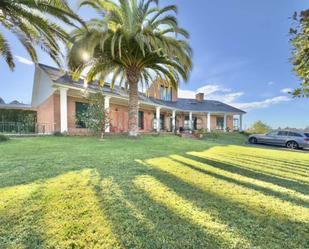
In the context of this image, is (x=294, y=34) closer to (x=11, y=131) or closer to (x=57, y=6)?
(x=57, y=6)

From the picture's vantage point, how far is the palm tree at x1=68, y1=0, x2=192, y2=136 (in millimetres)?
10469

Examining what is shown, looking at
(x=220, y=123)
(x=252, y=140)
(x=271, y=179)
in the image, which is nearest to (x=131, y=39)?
(x=271, y=179)

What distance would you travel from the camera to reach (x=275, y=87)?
2748cm

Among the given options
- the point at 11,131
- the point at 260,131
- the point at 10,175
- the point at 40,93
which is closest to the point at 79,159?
the point at 10,175

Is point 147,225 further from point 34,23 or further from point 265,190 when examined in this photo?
point 34,23

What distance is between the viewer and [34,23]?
268 inches

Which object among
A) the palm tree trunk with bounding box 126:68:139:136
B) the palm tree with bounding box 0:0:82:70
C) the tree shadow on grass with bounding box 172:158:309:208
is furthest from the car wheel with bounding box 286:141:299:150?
the palm tree with bounding box 0:0:82:70

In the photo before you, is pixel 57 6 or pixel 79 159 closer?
pixel 79 159

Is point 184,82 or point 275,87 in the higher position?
point 275,87

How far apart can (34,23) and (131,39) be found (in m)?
5.32

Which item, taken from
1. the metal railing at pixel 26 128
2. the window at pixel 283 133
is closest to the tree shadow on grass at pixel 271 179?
the metal railing at pixel 26 128

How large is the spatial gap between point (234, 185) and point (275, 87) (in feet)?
95.0

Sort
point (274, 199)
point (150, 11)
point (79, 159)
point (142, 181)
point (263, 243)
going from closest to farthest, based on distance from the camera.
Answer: point (263, 243) → point (274, 199) → point (142, 181) → point (79, 159) → point (150, 11)

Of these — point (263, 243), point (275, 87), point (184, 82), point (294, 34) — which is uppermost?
point (275, 87)
